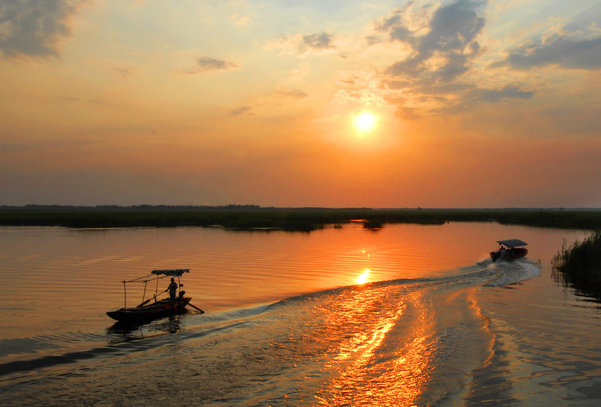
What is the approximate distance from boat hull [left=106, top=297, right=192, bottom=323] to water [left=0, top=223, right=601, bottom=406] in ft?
1.83

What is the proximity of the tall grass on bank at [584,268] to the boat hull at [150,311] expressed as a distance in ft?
66.2

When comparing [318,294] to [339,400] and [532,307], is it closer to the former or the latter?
[532,307]

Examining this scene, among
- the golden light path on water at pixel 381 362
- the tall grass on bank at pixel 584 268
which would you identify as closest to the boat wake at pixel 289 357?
the golden light path on water at pixel 381 362

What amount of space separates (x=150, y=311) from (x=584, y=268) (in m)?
24.8

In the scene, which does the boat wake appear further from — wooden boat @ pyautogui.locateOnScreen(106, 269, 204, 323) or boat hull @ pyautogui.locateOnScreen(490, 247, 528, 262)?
boat hull @ pyautogui.locateOnScreen(490, 247, 528, 262)

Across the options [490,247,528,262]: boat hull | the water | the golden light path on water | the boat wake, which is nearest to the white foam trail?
the water

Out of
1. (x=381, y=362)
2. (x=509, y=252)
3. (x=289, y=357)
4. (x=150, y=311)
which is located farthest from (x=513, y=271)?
(x=150, y=311)

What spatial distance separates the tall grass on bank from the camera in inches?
858

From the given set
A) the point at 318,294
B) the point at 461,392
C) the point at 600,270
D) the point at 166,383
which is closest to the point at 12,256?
the point at 318,294

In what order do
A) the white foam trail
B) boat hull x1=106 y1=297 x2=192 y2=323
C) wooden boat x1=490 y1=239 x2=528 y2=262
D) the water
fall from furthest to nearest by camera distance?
wooden boat x1=490 y1=239 x2=528 y2=262
the white foam trail
boat hull x1=106 y1=297 x2=192 y2=323
the water

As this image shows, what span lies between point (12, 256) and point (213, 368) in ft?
98.2

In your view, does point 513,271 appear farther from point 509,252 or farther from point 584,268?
point 509,252

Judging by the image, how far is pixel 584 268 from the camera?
2420 cm

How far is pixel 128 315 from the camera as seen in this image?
47.4 ft
